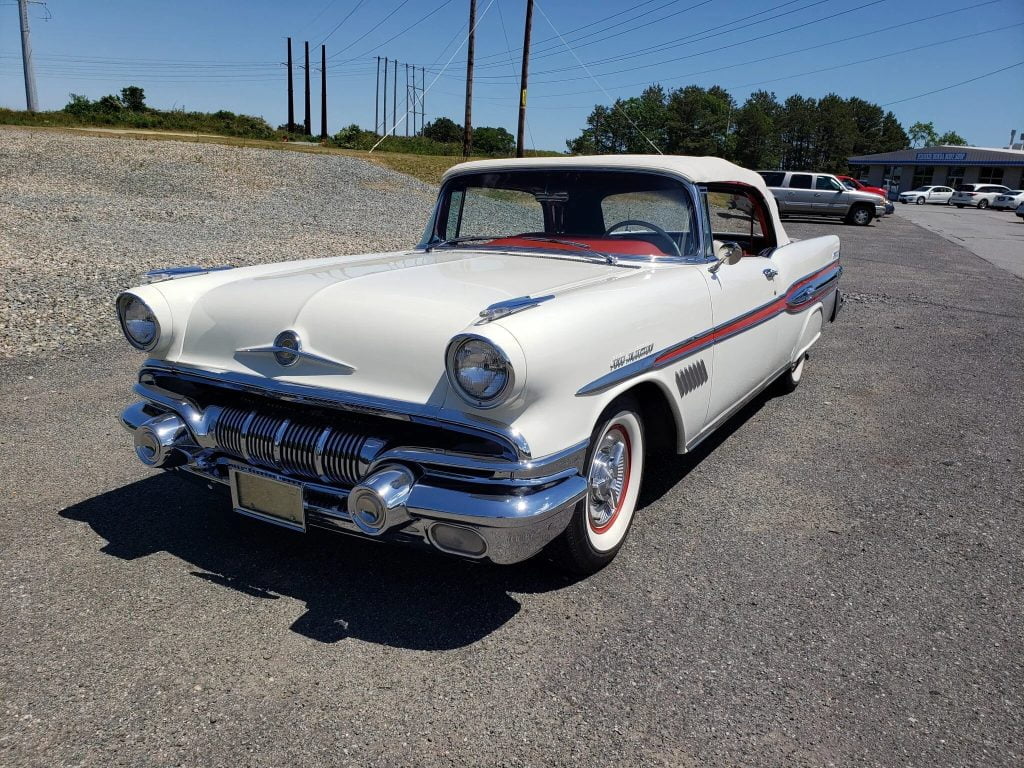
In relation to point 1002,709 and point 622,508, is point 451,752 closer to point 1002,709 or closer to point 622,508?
point 622,508

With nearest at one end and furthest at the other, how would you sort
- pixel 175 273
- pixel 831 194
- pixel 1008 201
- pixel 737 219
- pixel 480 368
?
pixel 480 368
pixel 175 273
pixel 737 219
pixel 831 194
pixel 1008 201

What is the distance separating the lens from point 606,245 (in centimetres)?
371

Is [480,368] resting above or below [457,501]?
above

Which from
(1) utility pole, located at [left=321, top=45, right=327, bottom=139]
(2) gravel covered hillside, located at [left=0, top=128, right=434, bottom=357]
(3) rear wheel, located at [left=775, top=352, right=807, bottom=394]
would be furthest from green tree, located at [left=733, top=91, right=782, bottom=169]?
(3) rear wheel, located at [left=775, top=352, right=807, bottom=394]

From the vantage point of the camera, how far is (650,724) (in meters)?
2.14

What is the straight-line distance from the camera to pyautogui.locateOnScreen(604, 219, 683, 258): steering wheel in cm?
361

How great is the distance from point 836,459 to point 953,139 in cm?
15742

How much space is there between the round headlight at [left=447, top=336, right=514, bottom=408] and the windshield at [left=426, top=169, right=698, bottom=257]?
1.50m

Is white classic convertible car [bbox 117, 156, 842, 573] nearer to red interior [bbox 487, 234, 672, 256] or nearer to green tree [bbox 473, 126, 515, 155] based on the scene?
red interior [bbox 487, 234, 672, 256]

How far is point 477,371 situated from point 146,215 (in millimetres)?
12883

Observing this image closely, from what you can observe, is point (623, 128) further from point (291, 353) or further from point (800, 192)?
point (291, 353)

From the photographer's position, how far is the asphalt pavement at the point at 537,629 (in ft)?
6.80

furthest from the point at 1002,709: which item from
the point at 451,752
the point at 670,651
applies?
the point at 451,752

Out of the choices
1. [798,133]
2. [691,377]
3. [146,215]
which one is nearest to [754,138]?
[798,133]
